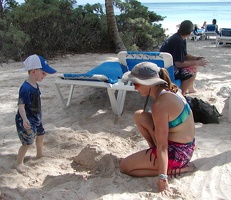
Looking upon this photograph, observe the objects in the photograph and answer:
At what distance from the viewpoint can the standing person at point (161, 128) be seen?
2.67 m

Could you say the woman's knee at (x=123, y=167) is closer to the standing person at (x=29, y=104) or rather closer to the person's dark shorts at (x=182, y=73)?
the standing person at (x=29, y=104)

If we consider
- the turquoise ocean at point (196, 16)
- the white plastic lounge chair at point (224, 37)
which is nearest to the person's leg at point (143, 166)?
the white plastic lounge chair at point (224, 37)

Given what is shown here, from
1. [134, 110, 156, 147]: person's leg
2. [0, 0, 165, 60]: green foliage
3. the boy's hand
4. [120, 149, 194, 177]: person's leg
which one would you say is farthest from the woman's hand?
[0, 0, 165, 60]: green foliage

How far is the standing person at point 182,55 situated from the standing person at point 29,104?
222 centimetres

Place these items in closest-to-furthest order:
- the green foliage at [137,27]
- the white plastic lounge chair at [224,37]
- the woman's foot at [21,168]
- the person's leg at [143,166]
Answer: the person's leg at [143,166] < the woman's foot at [21,168] < the green foliage at [137,27] < the white plastic lounge chair at [224,37]

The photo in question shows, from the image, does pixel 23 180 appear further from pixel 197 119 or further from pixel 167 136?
pixel 197 119

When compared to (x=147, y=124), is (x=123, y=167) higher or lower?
lower

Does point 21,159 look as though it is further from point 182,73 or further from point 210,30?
point 210,30

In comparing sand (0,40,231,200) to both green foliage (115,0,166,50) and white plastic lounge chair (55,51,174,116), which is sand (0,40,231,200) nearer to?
white plastic lounge chair (55,51,174,116)

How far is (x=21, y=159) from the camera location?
3252mm

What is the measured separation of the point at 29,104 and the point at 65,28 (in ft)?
24.3

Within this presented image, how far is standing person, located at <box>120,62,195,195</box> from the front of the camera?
267 centimetres

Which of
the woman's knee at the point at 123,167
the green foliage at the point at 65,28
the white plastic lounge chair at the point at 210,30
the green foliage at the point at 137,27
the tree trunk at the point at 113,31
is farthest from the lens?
the white plastic lounge chair at the point at 210,30

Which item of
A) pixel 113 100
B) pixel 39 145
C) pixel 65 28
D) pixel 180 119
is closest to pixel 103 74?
pixel 113 100
